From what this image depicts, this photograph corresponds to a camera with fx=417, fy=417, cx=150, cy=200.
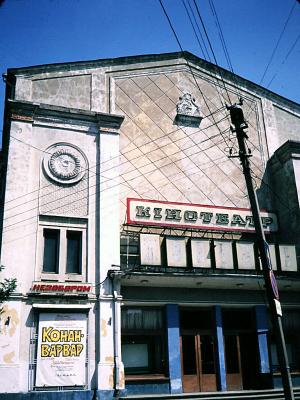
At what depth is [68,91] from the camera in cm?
2038

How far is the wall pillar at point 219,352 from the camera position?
17734mm

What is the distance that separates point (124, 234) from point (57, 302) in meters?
4.44

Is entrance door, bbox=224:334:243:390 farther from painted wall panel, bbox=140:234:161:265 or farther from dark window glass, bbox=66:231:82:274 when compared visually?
dark window glass, bbox=66:231:82:274

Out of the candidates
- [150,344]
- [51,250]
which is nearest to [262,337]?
[150,344]

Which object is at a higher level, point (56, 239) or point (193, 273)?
point (56, 239)

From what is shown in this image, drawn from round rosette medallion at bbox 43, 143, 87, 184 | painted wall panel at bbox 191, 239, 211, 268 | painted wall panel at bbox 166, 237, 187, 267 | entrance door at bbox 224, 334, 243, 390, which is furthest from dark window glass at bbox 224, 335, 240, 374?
round rosette medallion at bbox 43, 143, 87, 184

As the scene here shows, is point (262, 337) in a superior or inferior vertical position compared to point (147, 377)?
superior

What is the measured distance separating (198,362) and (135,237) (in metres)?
6.06

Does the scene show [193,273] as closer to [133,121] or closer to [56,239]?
[56,239]

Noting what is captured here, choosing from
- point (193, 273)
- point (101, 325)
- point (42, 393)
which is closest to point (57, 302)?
point (101, 325)

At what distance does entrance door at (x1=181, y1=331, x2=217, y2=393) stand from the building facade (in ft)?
0.16

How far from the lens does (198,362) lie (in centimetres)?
1800

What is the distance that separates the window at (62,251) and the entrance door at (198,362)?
5.54 m

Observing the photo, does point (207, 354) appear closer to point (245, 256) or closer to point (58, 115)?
point (245, 256)
